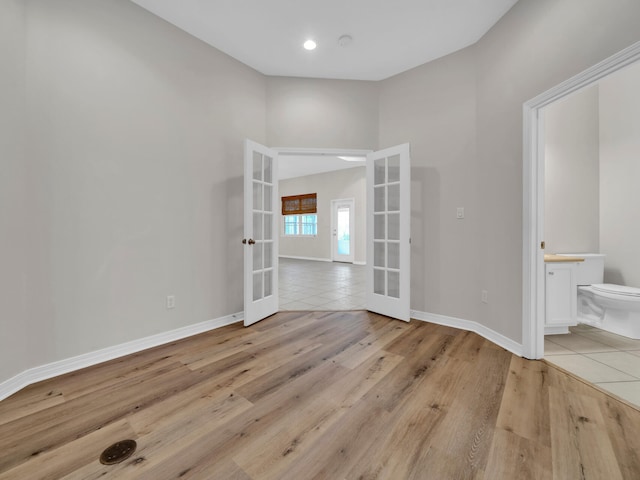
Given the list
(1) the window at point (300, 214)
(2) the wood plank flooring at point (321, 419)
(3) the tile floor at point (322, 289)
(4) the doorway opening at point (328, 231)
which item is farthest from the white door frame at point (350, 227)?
(2) the wood plank flooring at point (321, 419)

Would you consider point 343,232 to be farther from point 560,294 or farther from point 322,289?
point 560,294

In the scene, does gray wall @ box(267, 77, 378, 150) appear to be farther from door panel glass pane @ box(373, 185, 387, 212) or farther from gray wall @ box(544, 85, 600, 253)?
gray wall @ box(544, 85, 600, 253)

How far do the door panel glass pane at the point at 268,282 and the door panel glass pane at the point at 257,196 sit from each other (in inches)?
29.6

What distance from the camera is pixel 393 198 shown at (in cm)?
312

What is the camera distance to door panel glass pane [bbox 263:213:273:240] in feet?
10.4

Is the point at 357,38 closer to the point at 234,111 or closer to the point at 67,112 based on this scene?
the point at 234,111

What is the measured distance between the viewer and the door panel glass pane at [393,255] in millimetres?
3098

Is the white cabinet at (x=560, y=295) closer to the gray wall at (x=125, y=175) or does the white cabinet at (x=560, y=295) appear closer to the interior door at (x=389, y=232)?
the interior door at (x=389, y=232)

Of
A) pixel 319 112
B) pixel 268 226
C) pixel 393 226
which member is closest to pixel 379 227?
pixel 393 226

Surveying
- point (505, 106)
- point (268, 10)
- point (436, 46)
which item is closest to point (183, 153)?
point (268, 10)

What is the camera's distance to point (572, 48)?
70.2 inches

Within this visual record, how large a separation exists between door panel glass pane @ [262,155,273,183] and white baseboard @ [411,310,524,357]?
89.1 inches

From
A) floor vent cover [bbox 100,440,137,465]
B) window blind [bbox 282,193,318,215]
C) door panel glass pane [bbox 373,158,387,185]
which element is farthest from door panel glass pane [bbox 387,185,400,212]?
window blind [bbox 282,193,318,215]

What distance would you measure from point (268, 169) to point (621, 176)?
389 centimetres
